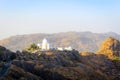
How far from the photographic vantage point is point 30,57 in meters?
97.9

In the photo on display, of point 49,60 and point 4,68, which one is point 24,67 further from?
point 49,60

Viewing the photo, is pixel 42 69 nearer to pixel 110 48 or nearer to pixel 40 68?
pixel 40 68

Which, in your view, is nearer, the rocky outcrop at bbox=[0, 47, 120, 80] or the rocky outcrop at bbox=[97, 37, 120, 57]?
the rocky outcrop at bbox=[0, 47, 120, 80]

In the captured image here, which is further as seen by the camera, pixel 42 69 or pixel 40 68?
pixel 42 69

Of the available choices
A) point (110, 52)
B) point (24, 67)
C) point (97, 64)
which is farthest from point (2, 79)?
point (110, 52)

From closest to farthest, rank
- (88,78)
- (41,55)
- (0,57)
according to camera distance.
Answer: (0,57) < (88,78) < (41,55)

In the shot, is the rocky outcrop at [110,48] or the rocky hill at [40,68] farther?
the rocky outcrop at [110,48]

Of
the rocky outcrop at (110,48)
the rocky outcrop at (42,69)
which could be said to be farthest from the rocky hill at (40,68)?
the rocky outcrop at (110,48)

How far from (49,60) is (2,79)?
32205 millimetres

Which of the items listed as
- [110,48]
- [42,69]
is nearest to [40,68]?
[42,69]

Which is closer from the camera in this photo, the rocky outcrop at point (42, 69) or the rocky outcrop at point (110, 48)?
the rocky outcrop at point (42, 69)

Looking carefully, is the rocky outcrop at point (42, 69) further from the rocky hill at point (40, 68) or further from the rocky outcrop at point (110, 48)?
the rocky outcrop at point (110, 48)

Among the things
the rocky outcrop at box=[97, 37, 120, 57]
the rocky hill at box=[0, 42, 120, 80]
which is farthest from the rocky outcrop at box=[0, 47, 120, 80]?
the rocky outcrop at box=[97, 37, 120, 57]

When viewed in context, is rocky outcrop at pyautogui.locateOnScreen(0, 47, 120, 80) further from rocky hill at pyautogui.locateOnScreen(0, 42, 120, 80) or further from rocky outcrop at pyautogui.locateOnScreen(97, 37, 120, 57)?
rocky outcrop at pyautogui.locateOnScreen(97, 37, 120, 57)
